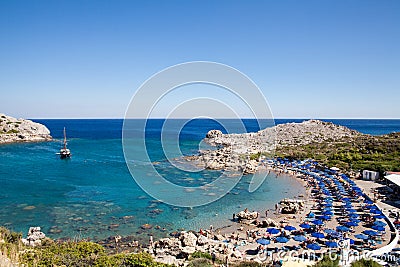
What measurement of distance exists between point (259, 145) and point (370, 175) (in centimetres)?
2786

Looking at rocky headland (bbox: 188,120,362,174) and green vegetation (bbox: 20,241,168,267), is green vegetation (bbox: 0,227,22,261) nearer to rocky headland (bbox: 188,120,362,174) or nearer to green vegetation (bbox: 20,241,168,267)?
green vegetation (bbox: 20,241,168,267)

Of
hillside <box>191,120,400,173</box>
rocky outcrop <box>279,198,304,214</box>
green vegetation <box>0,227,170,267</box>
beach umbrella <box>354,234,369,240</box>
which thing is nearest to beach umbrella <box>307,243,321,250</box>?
beach umbrella <box>354,234,369,240</box>

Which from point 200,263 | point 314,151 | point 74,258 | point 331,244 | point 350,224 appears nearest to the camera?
point 74,258

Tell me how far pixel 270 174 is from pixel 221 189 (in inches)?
356

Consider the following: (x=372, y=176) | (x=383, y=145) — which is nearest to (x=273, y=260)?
(x=372, y=176)

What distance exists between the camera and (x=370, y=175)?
30250mm

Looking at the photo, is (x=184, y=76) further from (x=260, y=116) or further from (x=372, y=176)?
(x=372, y=176)

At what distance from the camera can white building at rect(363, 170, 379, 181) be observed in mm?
30016

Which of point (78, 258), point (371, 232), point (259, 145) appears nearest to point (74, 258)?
point (78, 258)

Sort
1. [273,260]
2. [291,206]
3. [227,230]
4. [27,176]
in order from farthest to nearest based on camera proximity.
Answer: [27,176]
[291,206]
[227,230]
[273,260]

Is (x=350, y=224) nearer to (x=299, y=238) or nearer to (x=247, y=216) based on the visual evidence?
(x=299, y=238)

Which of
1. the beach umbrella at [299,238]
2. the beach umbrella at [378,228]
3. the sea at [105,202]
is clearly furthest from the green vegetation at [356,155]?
the beach umbrella at [299,238]

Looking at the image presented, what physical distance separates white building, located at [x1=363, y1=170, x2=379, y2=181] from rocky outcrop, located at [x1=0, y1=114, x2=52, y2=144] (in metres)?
74.3

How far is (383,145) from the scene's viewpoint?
43.4 meters
